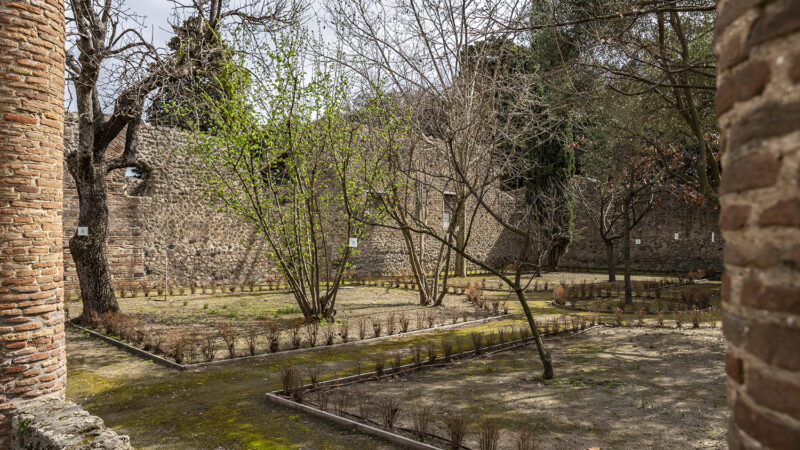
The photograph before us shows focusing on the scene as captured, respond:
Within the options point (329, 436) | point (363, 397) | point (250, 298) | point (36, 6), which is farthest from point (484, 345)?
point (250, 298)

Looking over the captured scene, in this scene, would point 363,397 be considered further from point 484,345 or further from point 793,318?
point 793,318

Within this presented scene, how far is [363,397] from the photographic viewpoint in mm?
5535

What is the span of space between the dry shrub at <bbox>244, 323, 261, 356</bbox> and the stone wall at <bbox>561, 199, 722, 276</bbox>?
16155mm

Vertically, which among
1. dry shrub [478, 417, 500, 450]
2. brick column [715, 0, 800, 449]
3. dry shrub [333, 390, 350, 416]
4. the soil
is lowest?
the soil

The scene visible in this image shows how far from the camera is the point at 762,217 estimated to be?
1320 millimetres

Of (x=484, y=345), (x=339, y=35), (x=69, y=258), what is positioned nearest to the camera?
(x=484, y=345)

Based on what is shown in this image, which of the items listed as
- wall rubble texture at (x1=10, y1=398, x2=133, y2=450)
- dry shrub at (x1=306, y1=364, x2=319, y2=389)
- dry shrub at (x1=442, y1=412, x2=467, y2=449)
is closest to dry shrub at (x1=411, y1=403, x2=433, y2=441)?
dry shrub at (x1=442, y1=412, x2=467, y2=449)

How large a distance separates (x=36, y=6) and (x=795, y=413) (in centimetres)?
629

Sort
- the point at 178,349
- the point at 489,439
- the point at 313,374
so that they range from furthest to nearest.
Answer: the point at 178,349 < the point at 313,374 < the point at 489,439

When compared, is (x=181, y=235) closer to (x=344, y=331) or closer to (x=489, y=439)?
(x=344, y=331)

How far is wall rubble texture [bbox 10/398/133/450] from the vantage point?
12.8 feet

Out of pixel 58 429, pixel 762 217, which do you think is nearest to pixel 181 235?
pixel 58 429

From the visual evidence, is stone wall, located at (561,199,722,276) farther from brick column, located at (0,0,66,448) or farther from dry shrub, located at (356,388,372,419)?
brick column, located at (0,0,66,448)

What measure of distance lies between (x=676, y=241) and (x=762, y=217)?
2496 cm
